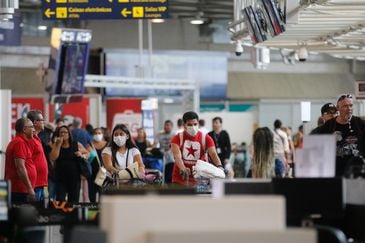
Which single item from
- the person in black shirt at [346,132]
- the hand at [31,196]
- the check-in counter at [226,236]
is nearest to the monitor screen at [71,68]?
Result: the hand at [31,196]

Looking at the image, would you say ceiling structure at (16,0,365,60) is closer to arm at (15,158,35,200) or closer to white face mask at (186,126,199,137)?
white face mask at (186,126,199,137)

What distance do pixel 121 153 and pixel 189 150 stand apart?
35.8 inches

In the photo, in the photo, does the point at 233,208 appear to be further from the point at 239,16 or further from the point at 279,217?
the point at 239,16

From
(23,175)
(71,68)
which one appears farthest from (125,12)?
(23,175)

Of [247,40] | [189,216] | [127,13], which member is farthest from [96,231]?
[247,40]

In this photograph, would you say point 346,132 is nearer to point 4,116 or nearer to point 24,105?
point 4,116

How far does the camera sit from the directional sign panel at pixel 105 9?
18.0 m

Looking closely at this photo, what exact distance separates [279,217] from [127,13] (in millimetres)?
13526

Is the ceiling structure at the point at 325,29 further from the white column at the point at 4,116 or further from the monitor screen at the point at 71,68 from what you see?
the monitor screen at the point at 71,68

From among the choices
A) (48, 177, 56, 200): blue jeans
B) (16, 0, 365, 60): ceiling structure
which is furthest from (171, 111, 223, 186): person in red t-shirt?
(48, 177, 56, 200): blue jeans

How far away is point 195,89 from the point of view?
90.3 ft

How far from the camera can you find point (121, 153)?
1311 centimetres

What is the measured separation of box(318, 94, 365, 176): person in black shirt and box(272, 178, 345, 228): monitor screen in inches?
150

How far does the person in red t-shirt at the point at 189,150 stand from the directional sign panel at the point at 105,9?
18.0ft
